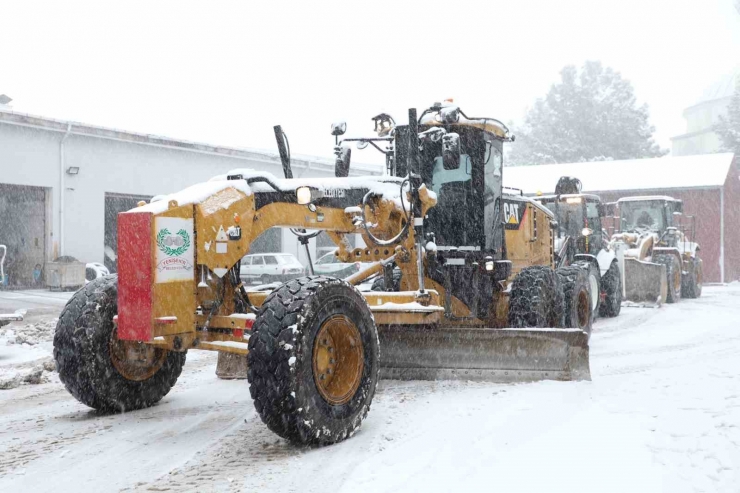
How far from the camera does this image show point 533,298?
26.1 feet

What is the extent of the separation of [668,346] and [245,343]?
6848 millimetres

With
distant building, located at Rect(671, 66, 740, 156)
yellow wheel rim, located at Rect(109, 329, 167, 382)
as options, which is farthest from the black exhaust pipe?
distant building, located at Rect(671, 66, 740, 156)

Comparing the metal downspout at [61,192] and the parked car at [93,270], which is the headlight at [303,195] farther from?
the metal downspout at [61,192]

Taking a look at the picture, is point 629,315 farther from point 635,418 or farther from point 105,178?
point 105,178

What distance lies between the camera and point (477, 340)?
23.4 ft

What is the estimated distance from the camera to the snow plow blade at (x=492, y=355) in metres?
6.98

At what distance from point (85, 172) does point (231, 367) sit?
1743cm

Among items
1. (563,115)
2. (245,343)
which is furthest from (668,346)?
(563,115)

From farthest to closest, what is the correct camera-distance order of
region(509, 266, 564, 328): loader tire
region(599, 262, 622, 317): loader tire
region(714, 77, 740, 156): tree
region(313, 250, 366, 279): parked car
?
region(714, 77, 740, 156): tree, region(313, 250, 366, 279): parked car, region(599, 262, 622, 317): loader tire, region(509, 266, 564, 328): loader tire

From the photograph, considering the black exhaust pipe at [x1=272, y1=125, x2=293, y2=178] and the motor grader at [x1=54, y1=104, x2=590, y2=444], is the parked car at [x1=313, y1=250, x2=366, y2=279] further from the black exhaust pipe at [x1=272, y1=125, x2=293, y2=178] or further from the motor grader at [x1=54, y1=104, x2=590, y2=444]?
the black exhaust pipe at [x1=272, y1=125, x2=293, y2=178]

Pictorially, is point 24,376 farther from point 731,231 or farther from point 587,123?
point 587,123

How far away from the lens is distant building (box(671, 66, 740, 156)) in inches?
2872

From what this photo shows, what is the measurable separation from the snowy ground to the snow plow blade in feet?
0.45


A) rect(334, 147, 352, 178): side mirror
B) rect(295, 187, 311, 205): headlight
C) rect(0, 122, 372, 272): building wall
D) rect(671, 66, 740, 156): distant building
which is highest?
rect(671, 66, 740, 156): distant building
